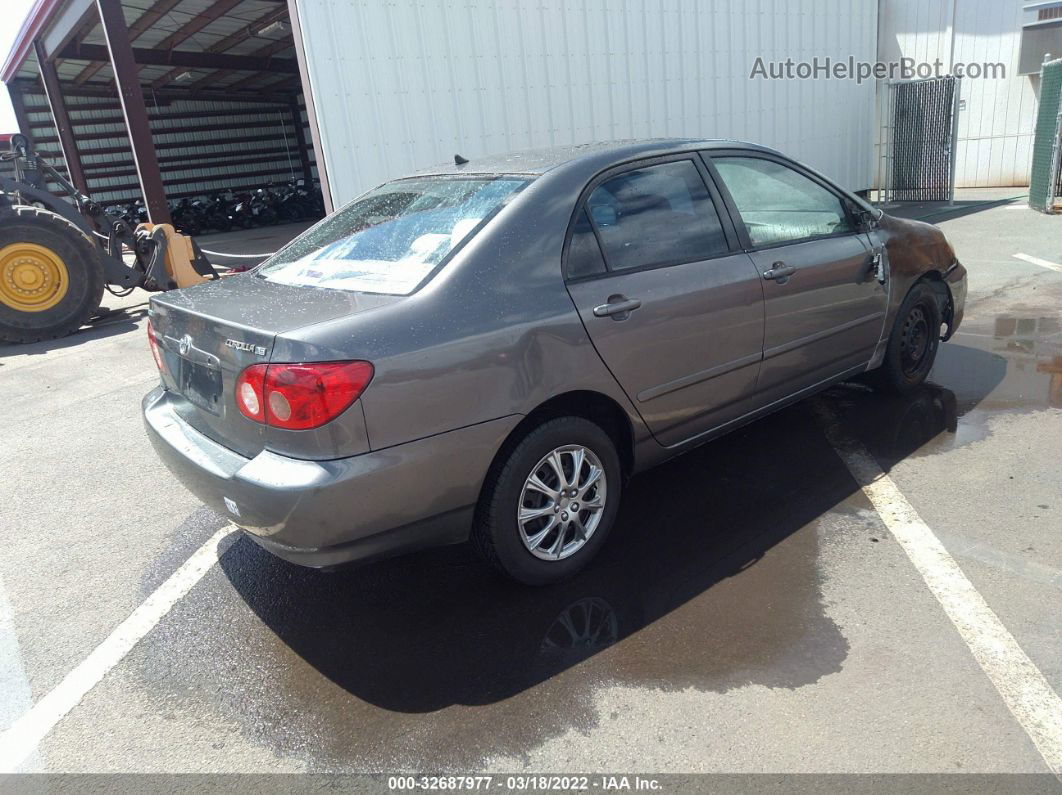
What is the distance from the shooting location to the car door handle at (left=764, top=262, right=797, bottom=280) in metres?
3.57

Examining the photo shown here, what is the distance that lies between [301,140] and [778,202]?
91.3 ft

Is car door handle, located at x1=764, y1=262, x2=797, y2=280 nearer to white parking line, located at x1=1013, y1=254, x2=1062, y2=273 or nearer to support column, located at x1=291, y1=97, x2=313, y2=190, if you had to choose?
white parking line, located at x1=1013, y1=254, x2=1062, y2=273

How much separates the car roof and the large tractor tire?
21.2ft

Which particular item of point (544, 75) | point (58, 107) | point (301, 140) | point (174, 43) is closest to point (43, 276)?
point (544, 75)

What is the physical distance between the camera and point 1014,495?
3494 mm

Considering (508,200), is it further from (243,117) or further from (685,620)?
(243,117)

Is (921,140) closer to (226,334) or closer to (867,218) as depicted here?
(867,218)

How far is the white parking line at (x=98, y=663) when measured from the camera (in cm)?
245

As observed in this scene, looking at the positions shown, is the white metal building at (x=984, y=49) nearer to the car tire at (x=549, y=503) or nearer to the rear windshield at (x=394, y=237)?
the rear windshield at (x=394, y=237)

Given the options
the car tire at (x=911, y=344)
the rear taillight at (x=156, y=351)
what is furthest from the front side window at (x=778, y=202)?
the rear taillight at (x=156, y=351)

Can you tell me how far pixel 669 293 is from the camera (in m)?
3.18

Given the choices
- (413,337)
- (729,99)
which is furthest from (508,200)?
(729,99)

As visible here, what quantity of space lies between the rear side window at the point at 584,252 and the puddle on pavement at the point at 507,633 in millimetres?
1183

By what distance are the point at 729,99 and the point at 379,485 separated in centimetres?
982
